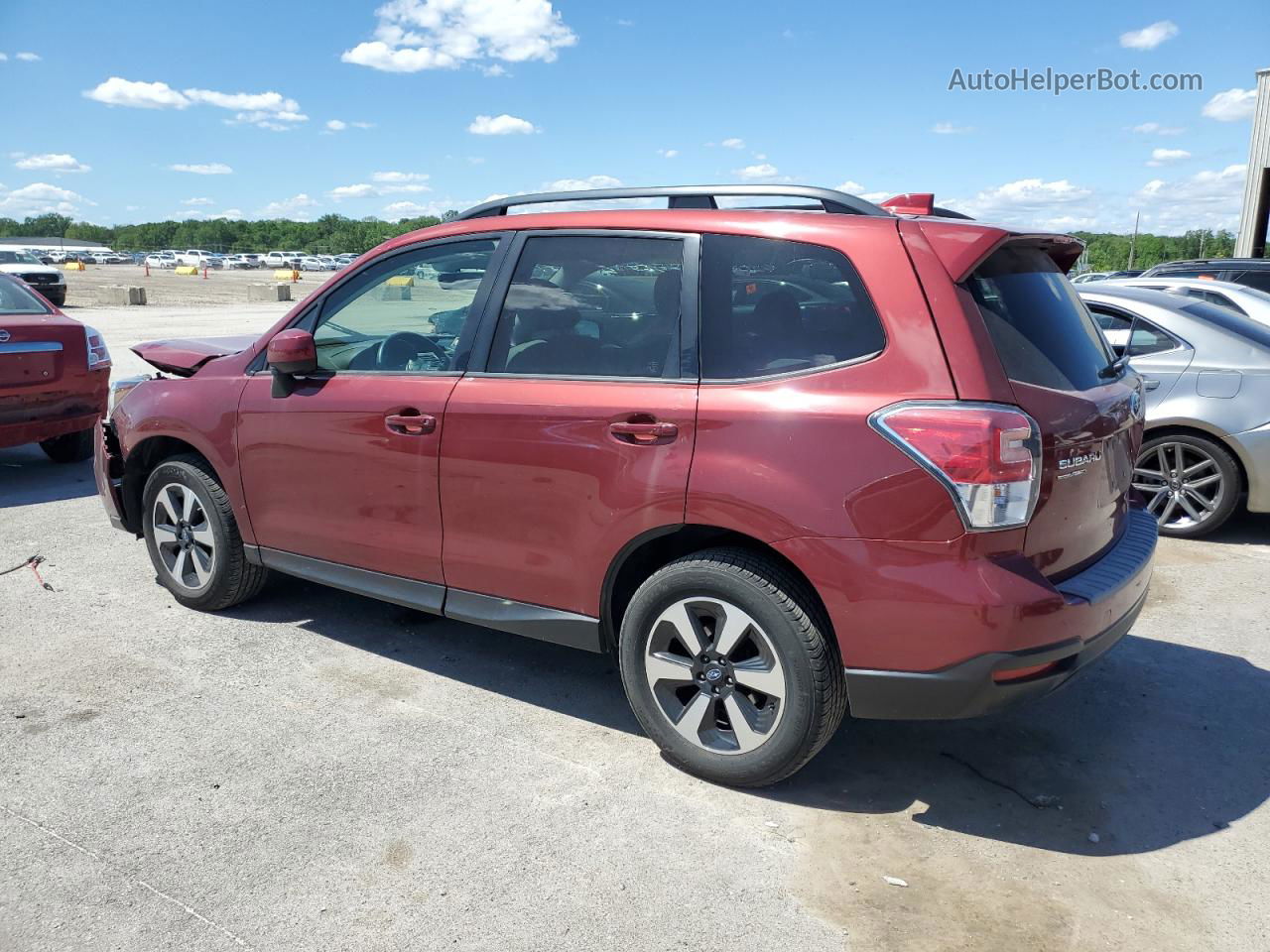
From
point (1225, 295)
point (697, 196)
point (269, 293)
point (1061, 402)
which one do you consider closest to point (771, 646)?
point (1061, 402)

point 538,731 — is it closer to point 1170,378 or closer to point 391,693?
point 391,693

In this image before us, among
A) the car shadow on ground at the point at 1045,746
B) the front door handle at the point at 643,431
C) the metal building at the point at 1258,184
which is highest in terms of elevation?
the metal building at the point at 1258,184

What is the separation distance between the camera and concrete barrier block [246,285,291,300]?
37.2 meters

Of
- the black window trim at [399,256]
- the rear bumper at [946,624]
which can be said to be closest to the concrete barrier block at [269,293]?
the black window trim at [399,256]

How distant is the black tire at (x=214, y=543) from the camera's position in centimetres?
477

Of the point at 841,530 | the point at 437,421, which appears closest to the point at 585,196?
the point at 437,421

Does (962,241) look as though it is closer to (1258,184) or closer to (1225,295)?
(1225,295)

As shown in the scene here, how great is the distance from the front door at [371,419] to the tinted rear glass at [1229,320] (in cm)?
487

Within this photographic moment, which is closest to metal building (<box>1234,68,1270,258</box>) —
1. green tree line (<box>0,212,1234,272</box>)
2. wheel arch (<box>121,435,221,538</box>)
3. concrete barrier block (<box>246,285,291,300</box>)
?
wheel arch (<box>121,435,221,538</box>)

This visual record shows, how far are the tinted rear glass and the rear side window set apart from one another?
4.47 meters

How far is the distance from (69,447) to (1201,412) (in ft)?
28.2

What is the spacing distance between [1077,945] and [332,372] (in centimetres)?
332

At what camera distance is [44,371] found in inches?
303

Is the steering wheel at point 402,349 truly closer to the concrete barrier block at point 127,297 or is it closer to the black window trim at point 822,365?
the black window trim at point 822,365
